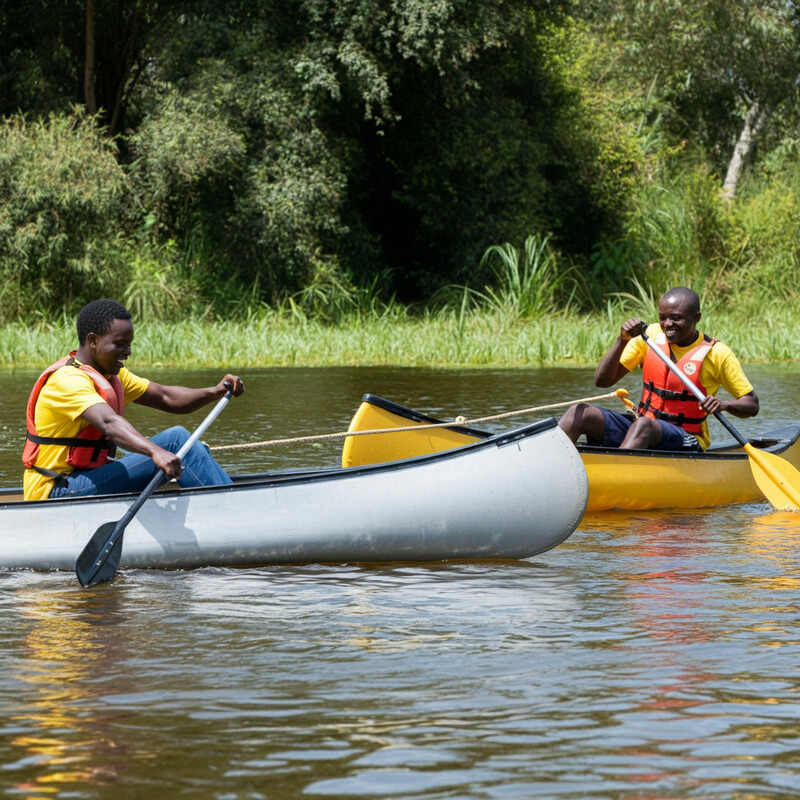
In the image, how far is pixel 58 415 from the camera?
6.37 m

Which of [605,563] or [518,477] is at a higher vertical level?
[518,477]

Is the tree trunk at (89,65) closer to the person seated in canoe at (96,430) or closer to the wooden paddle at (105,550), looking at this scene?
the person seated in canoe at (96,430)

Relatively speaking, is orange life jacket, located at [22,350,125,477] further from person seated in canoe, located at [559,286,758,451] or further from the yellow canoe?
person seated in canoe, located at [559,286,758,451]

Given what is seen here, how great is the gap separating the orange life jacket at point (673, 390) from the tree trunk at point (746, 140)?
2174 centimetres

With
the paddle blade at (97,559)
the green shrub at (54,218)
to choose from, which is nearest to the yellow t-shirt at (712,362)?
the paddle blade at (97,559)

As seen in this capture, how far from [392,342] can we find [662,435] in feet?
36.6

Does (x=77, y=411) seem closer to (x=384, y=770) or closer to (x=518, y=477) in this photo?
(x=518, y=477)

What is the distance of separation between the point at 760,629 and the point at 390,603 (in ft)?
4.56

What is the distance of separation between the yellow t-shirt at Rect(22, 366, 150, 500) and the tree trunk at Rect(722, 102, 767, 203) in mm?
24506

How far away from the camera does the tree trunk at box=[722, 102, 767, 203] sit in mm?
29734

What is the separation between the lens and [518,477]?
256 inches

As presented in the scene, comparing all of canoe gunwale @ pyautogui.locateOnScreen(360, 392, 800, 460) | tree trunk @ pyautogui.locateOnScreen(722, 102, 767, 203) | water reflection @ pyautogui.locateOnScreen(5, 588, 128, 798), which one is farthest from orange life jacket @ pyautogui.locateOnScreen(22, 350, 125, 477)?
tree trunk @ pyautogui.locateOnScreen(722, 102, 767, 203)

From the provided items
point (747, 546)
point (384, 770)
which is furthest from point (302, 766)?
point (747, 546)

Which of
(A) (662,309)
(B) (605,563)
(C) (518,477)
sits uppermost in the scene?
(A) (662,309)
